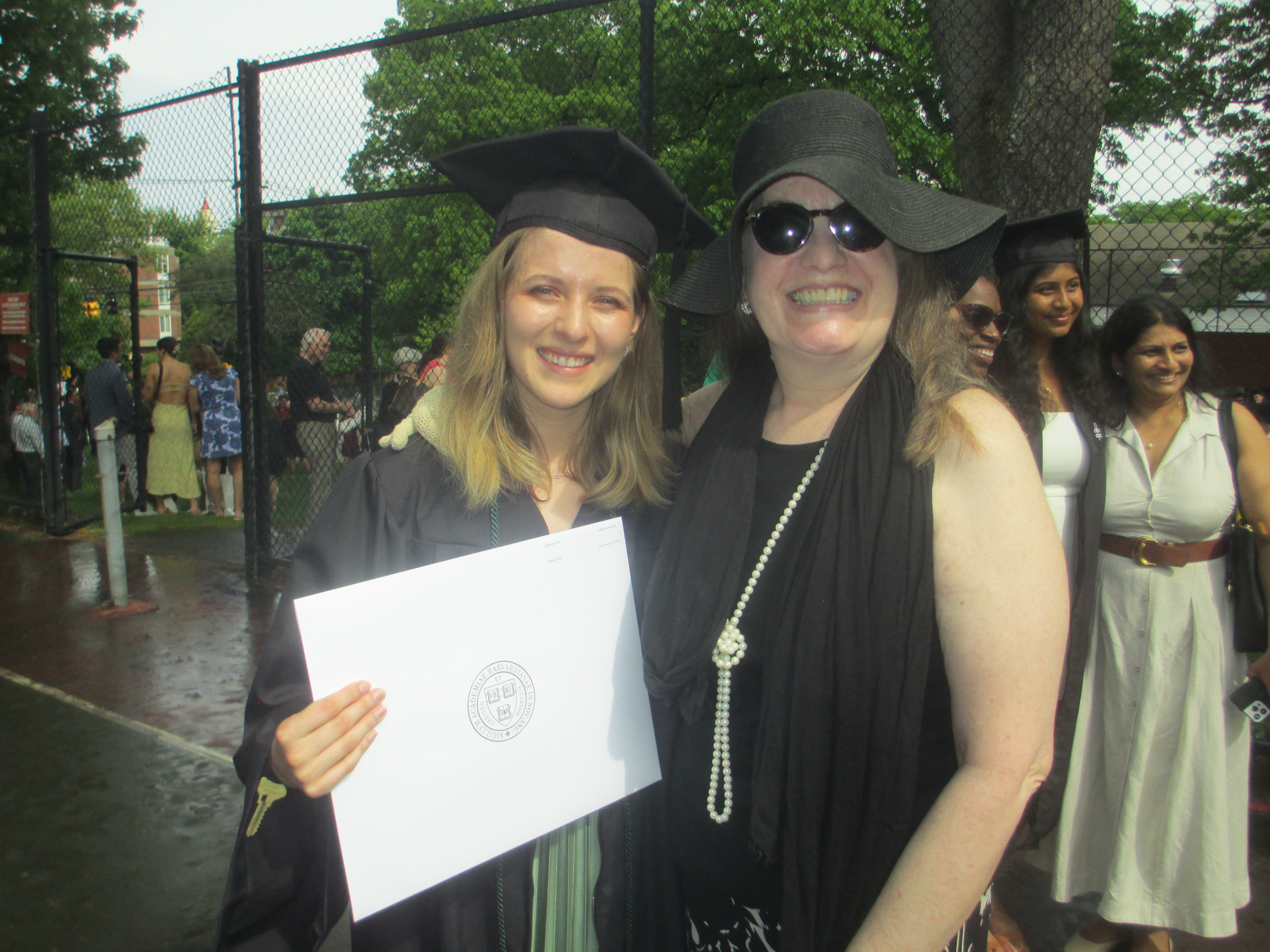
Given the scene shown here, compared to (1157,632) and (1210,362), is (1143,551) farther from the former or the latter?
(1210,362)

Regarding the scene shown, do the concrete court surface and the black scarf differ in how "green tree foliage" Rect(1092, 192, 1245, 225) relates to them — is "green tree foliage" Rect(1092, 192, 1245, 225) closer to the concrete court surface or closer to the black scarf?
the concrete court surface

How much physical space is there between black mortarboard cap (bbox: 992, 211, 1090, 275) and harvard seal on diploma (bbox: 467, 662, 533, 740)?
230cm

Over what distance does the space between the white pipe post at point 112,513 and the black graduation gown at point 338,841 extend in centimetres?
474

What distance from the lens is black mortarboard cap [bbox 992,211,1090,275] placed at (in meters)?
2.81

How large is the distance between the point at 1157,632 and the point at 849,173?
1981 millimetres

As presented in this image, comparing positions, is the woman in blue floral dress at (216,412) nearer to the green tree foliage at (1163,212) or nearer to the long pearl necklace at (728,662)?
the green tree foliage at (1163,212)

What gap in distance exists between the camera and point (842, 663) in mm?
1286

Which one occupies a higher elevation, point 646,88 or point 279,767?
point 646,88

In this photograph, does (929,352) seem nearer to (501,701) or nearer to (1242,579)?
(501,701)

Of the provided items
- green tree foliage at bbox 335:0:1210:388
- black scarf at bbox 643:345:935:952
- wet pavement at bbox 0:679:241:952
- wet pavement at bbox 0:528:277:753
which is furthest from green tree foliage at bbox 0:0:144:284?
black scarf at bbox 643:345:935:952

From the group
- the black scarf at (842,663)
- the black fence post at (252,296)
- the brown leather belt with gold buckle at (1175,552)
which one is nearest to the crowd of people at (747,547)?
the black scarf at (842,663)

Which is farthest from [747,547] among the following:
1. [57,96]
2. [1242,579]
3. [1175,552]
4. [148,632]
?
[57,96]

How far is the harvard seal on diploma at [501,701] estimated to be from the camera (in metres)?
1.37

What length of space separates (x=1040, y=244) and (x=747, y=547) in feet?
6.61
